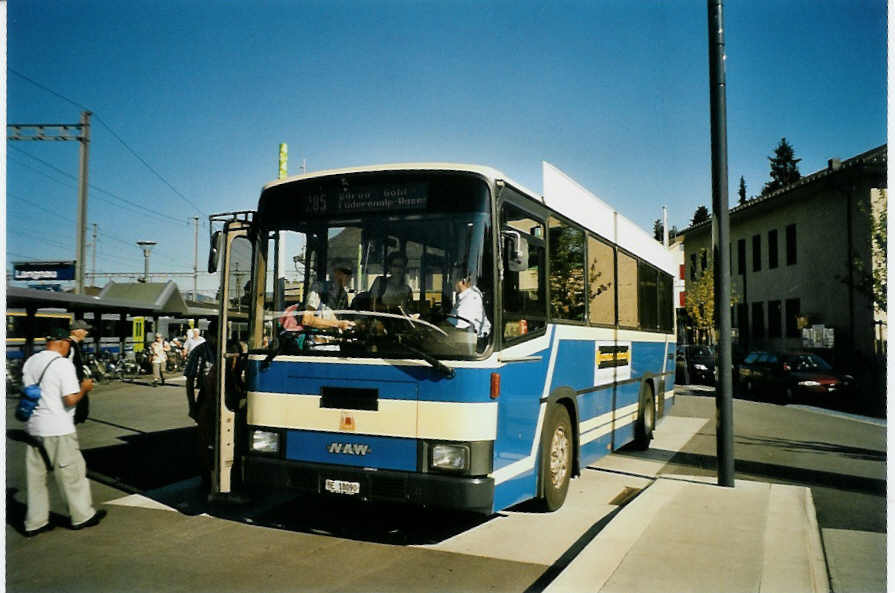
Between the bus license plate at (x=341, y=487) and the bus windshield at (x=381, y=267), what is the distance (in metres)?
0.97

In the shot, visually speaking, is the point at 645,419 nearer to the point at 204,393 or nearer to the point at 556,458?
the point at 556,458

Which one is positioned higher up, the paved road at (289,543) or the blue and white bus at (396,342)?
the blue and white bus at (396,342)

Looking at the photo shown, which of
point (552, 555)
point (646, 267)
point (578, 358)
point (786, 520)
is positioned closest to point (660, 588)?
point (552, 555)

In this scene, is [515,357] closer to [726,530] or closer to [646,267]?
[726,530]

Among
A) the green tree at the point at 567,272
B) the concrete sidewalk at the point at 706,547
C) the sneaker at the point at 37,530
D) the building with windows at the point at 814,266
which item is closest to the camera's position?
the concrete sidewalk at the point at 706,547

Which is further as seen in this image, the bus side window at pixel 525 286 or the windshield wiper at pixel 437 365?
the bus side window at pixel 525 286

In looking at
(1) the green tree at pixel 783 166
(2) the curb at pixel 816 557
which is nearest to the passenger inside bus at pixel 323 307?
(2) the curb at pixel 816 557

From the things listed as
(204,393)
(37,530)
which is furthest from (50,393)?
(204,393)

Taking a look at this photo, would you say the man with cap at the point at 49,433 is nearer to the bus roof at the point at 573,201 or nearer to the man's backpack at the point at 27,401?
the man's backpack at the point at 27,401

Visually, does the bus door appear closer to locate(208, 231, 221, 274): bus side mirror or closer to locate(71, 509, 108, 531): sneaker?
locate(71, 509, 108, 531): sneaker

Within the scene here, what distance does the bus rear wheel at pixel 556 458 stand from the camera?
22.0ft

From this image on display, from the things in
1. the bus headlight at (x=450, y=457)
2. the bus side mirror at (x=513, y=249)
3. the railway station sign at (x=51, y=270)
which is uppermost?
the railway station sign at (x=51, y=270)

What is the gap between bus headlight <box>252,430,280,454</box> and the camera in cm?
602

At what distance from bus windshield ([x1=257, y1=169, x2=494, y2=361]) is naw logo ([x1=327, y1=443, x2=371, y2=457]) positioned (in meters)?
0.69
